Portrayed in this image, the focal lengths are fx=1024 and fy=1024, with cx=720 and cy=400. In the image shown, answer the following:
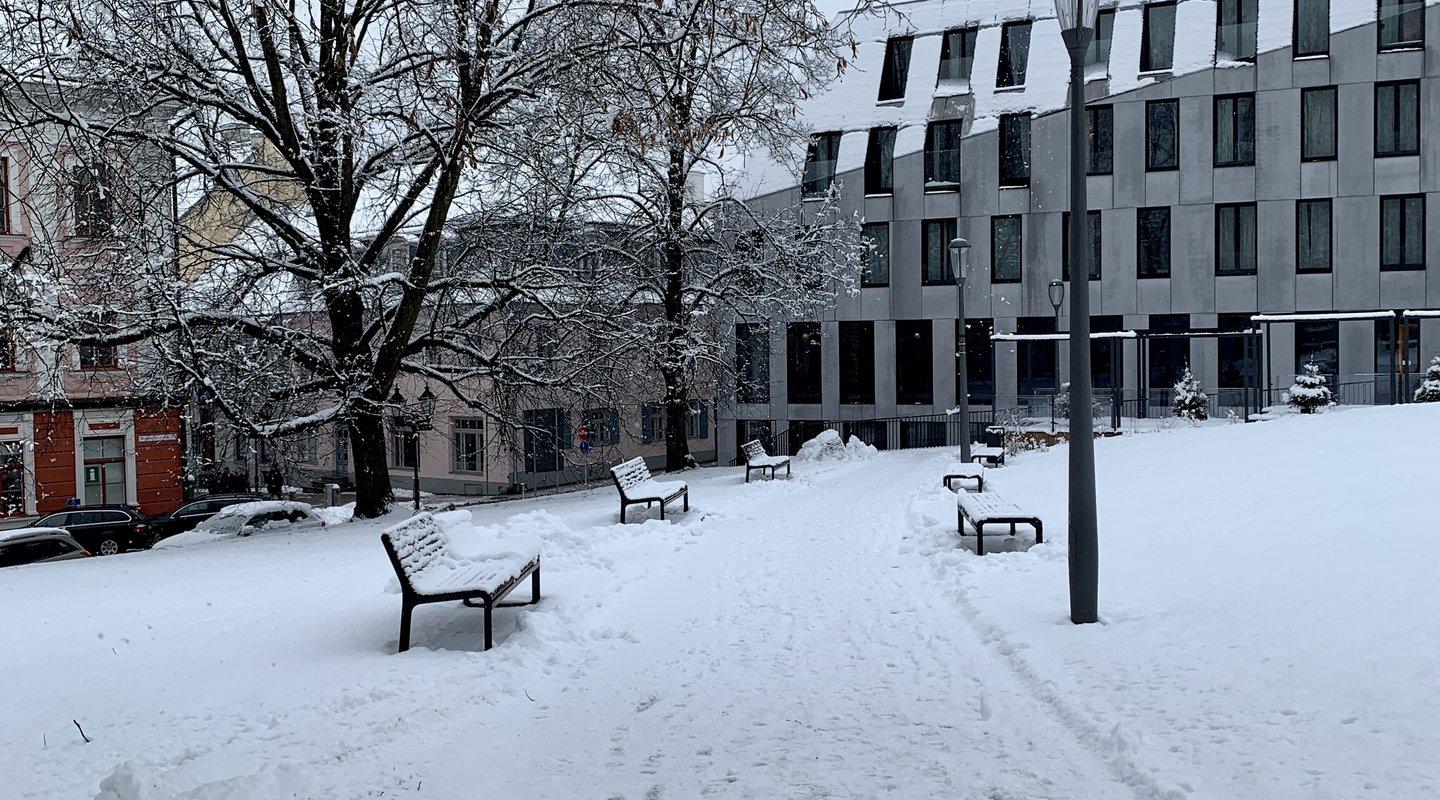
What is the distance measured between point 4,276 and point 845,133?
104 ft

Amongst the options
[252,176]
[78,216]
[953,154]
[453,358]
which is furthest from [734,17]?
[953,154]

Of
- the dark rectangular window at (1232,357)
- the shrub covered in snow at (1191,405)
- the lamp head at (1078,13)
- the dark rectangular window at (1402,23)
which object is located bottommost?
the shrub covered in snow at (1191,405)

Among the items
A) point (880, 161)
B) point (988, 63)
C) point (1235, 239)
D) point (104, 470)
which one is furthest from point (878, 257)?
point (104, 470)

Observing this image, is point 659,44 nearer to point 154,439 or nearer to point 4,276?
point 4,276

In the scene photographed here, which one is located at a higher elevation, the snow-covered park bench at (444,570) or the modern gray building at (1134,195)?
the modern gray building at (1134,195)

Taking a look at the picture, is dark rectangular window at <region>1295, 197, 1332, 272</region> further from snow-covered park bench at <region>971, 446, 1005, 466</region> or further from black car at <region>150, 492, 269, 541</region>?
black car at <region>150, 492, 269, 541</region>

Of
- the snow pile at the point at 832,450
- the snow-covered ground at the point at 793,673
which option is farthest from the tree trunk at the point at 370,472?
the snow pile at the point at 832,450

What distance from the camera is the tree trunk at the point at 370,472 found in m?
18.1

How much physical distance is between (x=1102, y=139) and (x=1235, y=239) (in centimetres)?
570

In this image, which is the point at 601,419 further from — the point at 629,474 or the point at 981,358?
the point at 981,358

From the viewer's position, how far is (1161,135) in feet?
118

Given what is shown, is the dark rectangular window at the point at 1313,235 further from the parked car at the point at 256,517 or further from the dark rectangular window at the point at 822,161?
the parked car at the point at 256,517

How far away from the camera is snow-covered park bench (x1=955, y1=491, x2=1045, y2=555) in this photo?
423 inches

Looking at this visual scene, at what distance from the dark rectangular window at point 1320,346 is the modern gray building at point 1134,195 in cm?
8
